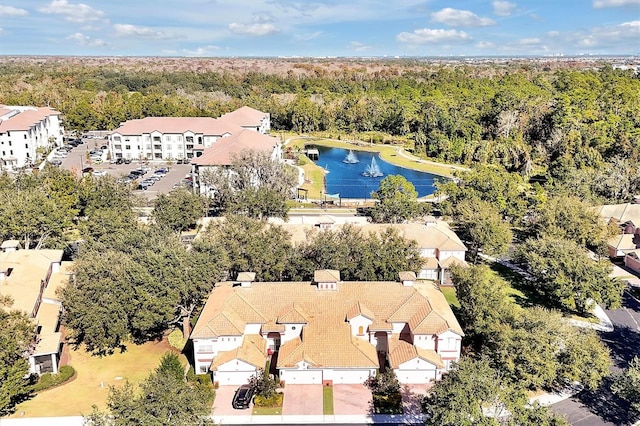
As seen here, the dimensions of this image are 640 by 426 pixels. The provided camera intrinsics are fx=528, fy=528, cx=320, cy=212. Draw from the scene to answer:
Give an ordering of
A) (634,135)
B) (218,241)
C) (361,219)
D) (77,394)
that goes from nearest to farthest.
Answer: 1. (77,394)
2. (218,241)
3. (361,219)
4. (634,135)

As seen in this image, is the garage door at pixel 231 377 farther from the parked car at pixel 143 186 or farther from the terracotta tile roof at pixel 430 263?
the parked car at pixel 143 186

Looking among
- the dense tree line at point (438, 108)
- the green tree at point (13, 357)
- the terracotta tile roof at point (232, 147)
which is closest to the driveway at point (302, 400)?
the green tree at point (13, 357)

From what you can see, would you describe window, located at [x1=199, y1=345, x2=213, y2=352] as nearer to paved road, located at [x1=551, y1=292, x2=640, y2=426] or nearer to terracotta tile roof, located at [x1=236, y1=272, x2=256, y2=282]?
terracotta tile roof, located at [x1=236, y1=272, x2=256, y2=282]

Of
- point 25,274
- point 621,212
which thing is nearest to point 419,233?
point 621,212

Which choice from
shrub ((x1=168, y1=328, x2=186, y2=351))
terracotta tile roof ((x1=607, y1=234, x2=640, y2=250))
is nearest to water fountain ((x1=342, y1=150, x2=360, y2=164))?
terracotta tile roof ((x1=607, y1=234, x2=640, y2=250))

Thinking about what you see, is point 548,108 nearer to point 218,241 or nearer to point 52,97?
point 218,241

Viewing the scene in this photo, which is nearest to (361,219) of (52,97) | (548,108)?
(548,108)
